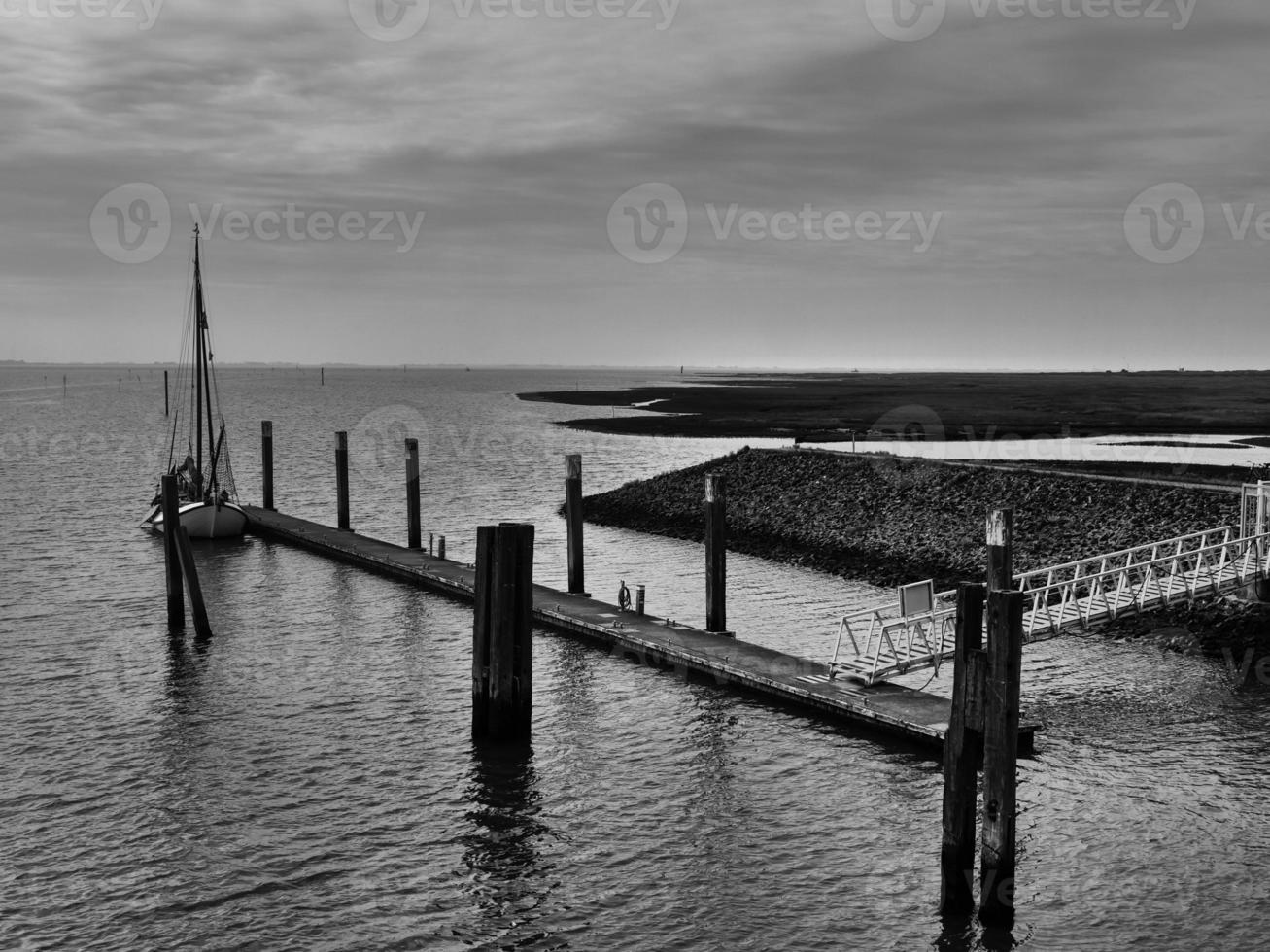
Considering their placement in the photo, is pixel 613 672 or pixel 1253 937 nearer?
pixel 1253 937

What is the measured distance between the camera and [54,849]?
17.3 metres

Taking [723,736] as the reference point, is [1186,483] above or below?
above

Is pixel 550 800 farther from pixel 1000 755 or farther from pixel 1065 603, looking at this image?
pixel 1065 603

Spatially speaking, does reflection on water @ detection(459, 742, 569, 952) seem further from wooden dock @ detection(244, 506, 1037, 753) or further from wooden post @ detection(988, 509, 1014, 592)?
wooden post @ detection(988, 509, 1014, 592)

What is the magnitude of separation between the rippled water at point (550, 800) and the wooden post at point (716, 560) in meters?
1.86

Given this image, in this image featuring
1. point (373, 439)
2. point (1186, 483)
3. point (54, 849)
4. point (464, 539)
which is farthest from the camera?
point (373, 439)

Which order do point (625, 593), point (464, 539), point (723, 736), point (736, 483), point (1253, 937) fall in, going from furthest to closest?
point (736, 483), point (464, 539), point (625, 593), point (723, 736), point (1253, 937)

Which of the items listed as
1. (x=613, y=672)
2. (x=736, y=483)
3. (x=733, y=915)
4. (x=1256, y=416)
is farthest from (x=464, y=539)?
(x=1256, y=416)

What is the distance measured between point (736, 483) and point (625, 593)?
2031 centimetres

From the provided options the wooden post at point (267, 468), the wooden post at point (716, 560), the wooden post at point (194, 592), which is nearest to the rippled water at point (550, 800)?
the wooden post at point (194, 592)

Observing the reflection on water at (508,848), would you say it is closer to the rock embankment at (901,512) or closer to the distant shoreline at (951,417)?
the rock embankment at (901,512)

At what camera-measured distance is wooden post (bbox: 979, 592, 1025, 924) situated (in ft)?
47.5

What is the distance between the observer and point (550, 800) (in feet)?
63.0

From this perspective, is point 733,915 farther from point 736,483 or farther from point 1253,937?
point 736,483
